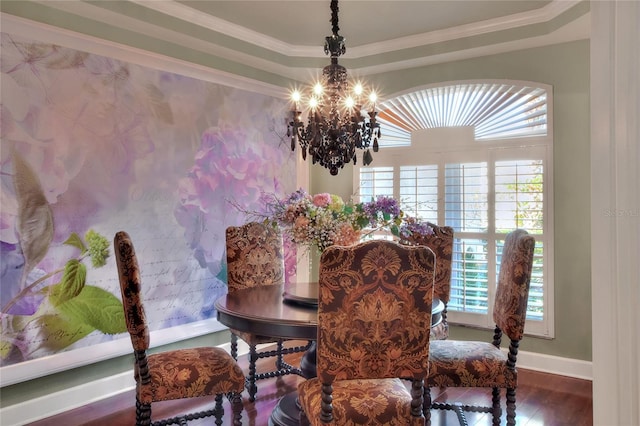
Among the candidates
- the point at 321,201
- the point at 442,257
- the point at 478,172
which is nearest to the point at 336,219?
the point at 321,201

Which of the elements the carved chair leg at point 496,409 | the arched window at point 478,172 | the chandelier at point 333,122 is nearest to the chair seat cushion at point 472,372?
the carved chair leg at point 496,409

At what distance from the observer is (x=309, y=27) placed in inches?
152

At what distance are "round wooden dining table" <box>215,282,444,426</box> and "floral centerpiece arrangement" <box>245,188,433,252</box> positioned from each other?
0.33 m

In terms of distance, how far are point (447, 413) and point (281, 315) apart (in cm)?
141

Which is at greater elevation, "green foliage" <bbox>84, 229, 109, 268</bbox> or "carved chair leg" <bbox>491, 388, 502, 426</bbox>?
"green foliage" <bbox>84, 229, 109, 268</bbox>

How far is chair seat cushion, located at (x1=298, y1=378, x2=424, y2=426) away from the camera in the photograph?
1.91 meters

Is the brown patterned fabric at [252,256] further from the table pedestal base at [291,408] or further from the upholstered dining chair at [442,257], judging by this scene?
the upholstered dining chair at [442,257]

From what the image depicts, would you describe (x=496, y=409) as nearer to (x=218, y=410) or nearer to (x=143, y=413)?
(x=218, y=410)

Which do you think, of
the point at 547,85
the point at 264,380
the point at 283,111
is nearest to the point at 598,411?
the point at 264,380

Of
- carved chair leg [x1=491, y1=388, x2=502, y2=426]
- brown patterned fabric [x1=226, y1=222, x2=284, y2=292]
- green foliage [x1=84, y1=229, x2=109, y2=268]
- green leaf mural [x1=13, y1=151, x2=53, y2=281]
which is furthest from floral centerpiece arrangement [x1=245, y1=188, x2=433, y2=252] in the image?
green leaf mural [x1=13, y1=151, x2=53, y2=281]

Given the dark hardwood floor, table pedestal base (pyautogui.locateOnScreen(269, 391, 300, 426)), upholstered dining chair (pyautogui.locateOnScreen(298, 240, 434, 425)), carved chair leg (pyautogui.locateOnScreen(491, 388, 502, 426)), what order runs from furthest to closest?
the dark hardwood floor, table pedestal base (pyautogui.locateOnScreen(269, 391, 300, 426)), carved chair leg (pyautogui.locateOnScreen(491, 388, 502, 426)), upholstered dining chair (pyautogui.locateOnScreen(298, 240, 434, 425))

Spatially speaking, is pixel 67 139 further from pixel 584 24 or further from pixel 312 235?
pixel 584 24

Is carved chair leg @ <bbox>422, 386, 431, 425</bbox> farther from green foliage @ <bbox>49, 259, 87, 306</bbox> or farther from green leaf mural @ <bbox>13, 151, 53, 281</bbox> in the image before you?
green leaf mural @ <bbox>13, 151, 53, 281</bbox>

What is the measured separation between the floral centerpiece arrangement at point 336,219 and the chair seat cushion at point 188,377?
2.52 ft
